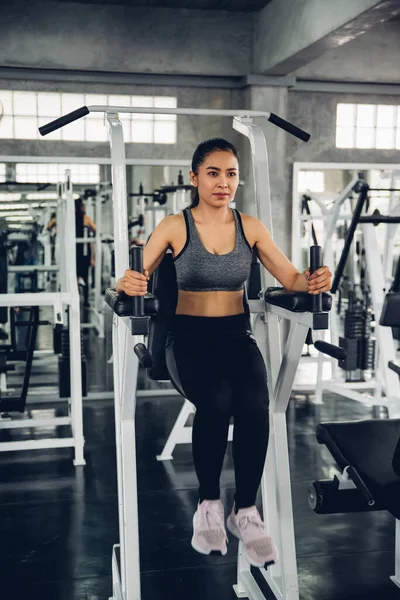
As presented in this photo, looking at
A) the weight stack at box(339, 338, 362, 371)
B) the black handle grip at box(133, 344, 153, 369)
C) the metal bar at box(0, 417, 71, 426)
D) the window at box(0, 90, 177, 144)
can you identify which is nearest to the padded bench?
the black handle grip at box(133, 344, 153, 369)

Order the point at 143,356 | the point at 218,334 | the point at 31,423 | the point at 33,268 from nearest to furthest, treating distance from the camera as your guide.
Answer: the point at 143,356, the point at 218,334, the point at 31,423, the point at 33,268

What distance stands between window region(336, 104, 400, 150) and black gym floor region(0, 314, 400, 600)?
3080 mm

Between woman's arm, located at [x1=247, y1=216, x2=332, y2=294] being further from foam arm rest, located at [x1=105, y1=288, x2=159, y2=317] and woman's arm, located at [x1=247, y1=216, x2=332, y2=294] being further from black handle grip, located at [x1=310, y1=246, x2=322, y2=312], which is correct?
foam arm rest, located at [x1=105, y1=288, x2=159, y2=317]

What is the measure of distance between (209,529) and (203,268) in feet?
2.53

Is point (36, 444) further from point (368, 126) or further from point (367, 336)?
point (368, 126)

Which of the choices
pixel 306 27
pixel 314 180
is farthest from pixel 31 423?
pixel 314 180

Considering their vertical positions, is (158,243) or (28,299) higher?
(158,243)

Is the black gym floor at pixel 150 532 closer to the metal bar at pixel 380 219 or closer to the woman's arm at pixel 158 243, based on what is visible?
the woman's arm at pixel 158 243

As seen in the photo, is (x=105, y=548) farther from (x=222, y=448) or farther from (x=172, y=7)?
(x=172, y=7)

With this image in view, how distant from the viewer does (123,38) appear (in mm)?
5793

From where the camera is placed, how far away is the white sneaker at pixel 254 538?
1956 millimetres

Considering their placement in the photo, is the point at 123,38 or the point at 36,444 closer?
the point at 36,444

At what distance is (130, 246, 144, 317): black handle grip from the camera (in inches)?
71.7

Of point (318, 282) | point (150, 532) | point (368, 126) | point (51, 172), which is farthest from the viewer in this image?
point (51, 172)
